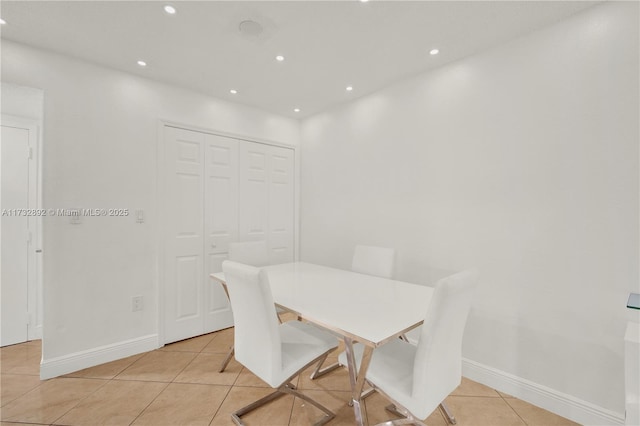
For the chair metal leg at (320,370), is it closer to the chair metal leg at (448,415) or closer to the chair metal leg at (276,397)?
the chair metal leg at (276,397)

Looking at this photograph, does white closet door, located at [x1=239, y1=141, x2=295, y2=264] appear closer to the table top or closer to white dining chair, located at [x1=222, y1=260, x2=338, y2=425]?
the table top

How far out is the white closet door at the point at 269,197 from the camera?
3.36 m

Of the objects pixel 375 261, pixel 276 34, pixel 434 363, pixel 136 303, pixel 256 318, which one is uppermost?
pixel 276 34

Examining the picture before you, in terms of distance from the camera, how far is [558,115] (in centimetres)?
185

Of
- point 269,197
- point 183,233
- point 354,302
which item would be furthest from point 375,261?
point 183,233

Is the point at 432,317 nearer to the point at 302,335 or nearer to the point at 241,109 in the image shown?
the point at 302,335

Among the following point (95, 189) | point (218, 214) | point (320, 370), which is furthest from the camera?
point (218, 214)

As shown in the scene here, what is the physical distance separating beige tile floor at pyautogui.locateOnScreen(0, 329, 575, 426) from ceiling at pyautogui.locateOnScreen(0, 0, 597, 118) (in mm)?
2543

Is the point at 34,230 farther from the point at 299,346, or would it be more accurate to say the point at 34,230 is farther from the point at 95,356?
the point at 299,346

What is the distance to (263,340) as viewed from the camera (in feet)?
4.93

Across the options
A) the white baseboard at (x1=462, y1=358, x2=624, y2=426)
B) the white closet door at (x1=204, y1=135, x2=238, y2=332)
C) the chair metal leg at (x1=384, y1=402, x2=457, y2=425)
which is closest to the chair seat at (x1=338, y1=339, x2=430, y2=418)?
the chair metal leg at (x1=384, y1=402, x2=457, y2=425)

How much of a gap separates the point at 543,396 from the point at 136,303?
3.28 meters

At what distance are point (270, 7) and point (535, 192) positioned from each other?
211cm

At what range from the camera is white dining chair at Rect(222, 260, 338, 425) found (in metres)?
1.45
